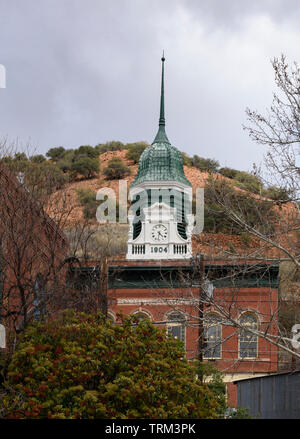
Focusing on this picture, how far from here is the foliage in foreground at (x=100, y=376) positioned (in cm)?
1095

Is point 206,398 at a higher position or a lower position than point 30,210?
lower

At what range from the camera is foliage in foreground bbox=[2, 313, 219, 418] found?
10953mm

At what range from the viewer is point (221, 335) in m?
33.7

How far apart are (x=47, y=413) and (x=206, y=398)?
2.95 metres

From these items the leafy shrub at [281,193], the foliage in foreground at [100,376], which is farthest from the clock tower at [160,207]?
the foliage in foreground at [100,376]

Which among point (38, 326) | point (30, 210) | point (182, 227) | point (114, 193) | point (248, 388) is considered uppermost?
point (114, 193)

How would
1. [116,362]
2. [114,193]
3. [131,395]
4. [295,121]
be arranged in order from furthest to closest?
[114,193] < [295,121] < [116,362] < [131,395]

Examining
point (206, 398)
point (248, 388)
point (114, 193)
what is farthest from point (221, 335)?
point (114, 193)

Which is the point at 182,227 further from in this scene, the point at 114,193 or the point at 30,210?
the point at 114,193

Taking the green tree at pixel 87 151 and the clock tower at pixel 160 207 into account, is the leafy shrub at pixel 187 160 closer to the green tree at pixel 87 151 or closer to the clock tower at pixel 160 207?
the green tree at pixel 87 151

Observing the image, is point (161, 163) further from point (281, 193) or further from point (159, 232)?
point (281, 193)

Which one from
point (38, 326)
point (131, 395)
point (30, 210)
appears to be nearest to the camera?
point (131, 395)

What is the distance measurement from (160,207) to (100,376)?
99.7 ft

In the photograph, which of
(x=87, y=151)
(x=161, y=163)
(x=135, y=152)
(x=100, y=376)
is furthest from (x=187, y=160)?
(x=100, y=376)
